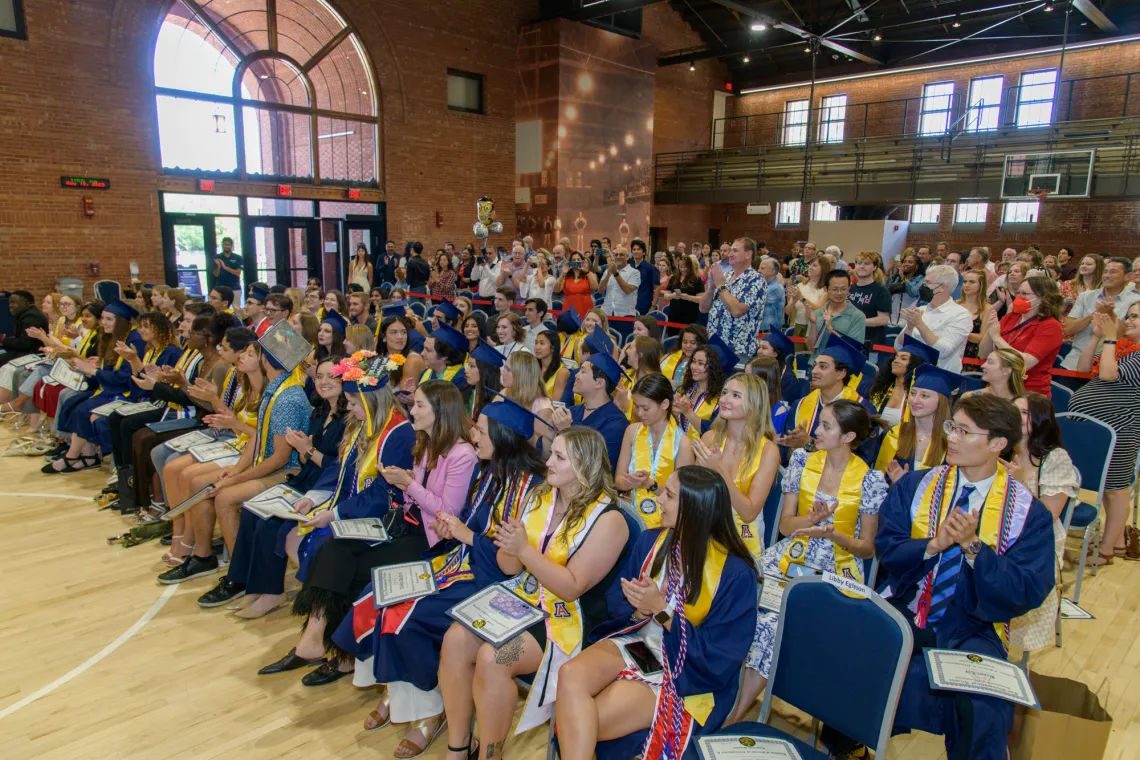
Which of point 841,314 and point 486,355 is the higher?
point 841,314

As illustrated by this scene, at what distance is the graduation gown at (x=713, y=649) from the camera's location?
7.55 ft

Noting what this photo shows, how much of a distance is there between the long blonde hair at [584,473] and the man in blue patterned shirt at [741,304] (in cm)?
332

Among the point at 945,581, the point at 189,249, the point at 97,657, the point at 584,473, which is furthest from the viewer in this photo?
the point at 189,249

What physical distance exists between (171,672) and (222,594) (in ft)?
2.26

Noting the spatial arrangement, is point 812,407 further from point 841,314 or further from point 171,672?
point 171,672

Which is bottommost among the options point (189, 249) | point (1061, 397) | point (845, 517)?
point (845, 517)

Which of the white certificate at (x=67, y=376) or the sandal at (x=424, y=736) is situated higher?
the white certificate at (x=67, y=376)

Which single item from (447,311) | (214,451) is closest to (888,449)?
(214,451)

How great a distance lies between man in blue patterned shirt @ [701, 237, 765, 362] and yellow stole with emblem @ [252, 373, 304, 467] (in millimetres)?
3384

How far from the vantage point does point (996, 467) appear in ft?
8.95

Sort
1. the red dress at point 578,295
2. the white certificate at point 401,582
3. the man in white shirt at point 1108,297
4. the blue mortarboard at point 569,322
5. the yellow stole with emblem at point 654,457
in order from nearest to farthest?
the white certificate at point 401,582 < the yellow stole with emblem at point 654,457 < the man in white shirt at point 1108,297 < the blue mortarboard at point 569,322 < the red dress at point 578,295

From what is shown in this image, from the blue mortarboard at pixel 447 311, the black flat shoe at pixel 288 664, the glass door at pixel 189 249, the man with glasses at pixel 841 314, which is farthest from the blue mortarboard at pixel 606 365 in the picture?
the glass door at pixel 189 249

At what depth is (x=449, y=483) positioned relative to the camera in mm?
3461

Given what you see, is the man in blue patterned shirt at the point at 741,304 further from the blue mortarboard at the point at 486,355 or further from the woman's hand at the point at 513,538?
the woman's hand at the point at 513,538
